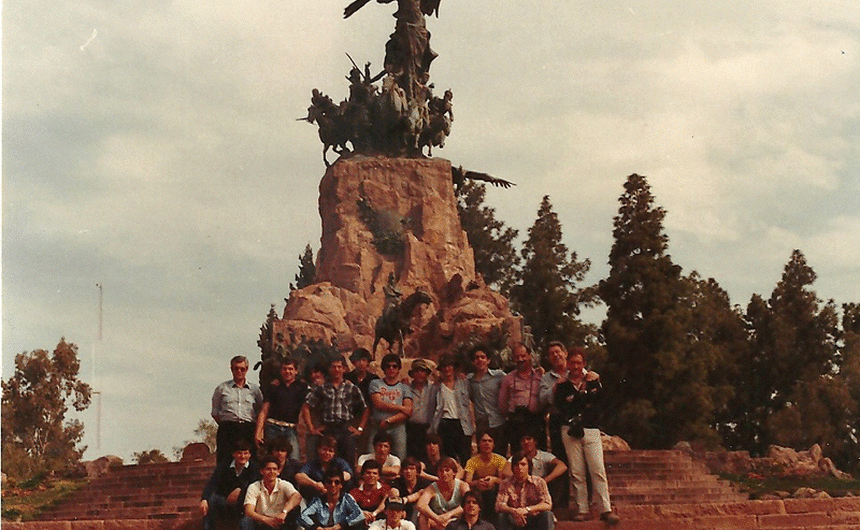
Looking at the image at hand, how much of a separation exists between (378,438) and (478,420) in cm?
176

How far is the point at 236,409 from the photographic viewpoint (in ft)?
40.3

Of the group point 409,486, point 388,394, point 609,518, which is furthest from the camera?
point 388,394

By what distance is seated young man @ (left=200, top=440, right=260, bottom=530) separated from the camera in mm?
11484

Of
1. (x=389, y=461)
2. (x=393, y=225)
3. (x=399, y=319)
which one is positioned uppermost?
(x=393, y=225)

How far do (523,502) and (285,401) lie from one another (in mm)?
2608

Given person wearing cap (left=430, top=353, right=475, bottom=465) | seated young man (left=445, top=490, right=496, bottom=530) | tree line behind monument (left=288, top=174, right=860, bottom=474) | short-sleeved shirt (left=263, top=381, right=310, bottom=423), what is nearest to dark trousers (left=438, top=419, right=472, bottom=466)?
person wearing cap (left=430, top=353, right=475, bottom=465)

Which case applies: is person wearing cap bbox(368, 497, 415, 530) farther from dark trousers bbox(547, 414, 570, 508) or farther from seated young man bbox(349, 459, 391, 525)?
dark trousers bbox(547, 414, 570, 508)

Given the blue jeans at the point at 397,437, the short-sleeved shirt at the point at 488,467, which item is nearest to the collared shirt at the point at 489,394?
the blue jeans at the point at 397,437

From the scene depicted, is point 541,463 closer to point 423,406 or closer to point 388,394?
point 423,406

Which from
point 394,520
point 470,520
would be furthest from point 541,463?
point 394,520

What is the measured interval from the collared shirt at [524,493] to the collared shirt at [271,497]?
5.98ft

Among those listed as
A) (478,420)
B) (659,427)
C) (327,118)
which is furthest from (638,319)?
(478,420)

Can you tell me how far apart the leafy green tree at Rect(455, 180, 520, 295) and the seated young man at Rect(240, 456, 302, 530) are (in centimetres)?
3425

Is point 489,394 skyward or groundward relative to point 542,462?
skyward
